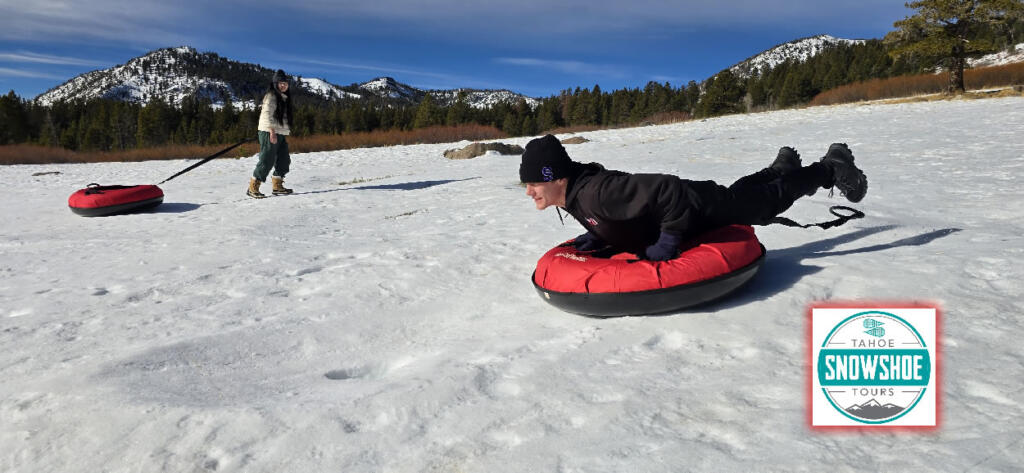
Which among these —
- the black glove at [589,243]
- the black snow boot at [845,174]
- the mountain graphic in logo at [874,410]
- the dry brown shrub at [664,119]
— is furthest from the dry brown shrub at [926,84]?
the mountain graphic in logo at [874,410]

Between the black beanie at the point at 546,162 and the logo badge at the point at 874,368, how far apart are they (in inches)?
60.0

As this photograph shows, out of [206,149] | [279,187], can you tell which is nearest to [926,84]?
[279,187]

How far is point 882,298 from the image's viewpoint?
3.04m

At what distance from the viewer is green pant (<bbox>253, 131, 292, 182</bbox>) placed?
29.8 feet

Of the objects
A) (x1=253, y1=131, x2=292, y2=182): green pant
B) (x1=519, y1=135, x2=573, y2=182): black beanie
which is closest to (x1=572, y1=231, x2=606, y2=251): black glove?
(x1=519, y1=135, x2=573, y2=182): black beanie

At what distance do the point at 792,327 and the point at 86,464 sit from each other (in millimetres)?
3066

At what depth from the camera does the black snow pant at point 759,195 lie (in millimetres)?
3439

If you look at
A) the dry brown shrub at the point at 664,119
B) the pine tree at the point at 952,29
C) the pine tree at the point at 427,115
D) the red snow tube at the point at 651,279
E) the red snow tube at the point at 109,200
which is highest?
the pine tree at the point at 427,115

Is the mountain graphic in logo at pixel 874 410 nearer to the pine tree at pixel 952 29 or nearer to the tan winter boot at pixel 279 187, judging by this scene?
the tan winter boot at pixel 279 187

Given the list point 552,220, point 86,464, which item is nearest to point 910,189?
point 552,220

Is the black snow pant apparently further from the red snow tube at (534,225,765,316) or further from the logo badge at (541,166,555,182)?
the logo badge at (541,166,555,182)

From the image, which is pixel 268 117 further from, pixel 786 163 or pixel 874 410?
pixel 874 410

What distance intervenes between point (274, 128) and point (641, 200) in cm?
767

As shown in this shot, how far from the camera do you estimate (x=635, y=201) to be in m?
3.06
